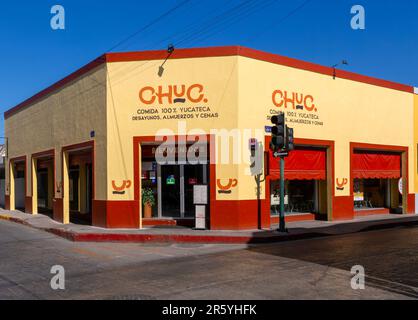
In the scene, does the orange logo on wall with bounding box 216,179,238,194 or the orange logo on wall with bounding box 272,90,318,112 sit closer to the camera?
the orange logo on wall with bounding box 216,179,238,194

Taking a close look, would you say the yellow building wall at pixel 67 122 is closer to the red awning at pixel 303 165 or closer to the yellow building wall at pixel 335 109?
the yellow building wall at pixel 335 109

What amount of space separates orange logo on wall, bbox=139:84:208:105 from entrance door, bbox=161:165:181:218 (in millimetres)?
2595

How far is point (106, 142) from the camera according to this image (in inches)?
675

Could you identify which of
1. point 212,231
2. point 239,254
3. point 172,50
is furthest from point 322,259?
point 172,50

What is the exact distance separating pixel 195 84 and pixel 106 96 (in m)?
3.43

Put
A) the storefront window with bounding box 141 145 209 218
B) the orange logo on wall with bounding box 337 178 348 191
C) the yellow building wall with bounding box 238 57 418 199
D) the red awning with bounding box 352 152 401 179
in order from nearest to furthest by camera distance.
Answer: the yellow building wall with bounding box 238 57 418 199, the storefront window with bounding box 141 145 209 218, the orange logo on wall with bounding box 337 178 348 191, the red awning with bounding box 352 152 401 179

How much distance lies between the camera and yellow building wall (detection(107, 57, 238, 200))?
644 inches

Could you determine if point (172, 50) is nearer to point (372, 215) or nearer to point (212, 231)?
point (212, 231)

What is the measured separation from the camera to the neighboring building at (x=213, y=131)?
53.7 ft

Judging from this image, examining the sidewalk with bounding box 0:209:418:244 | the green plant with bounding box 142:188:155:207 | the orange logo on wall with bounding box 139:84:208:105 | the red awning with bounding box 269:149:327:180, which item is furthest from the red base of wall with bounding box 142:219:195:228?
the orange logo on wall with bounding box 139:84:208:105

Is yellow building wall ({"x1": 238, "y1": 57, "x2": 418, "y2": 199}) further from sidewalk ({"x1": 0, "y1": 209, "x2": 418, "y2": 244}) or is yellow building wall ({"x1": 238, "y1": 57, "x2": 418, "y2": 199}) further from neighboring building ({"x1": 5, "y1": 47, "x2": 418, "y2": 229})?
sidewalk ({"x1": 0, "y1": 209, "x2": 418, "y2": 244})

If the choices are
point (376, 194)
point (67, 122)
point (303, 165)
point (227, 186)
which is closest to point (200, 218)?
point (227, 186)

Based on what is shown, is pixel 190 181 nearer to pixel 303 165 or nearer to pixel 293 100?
pixel 303 165

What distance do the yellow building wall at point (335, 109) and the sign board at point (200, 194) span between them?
4.11 feet
